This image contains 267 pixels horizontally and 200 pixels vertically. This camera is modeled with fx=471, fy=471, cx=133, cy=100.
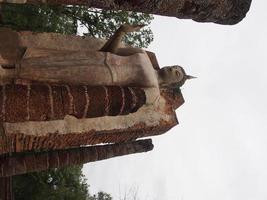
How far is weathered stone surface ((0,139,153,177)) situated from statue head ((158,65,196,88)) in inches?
45.2

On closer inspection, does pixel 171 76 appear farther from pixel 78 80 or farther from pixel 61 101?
pixel 61 101

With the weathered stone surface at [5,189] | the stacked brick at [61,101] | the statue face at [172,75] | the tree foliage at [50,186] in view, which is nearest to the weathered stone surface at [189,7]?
the stacked brick at [61,101]

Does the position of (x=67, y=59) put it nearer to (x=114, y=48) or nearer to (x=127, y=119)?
(x=114, y=48)

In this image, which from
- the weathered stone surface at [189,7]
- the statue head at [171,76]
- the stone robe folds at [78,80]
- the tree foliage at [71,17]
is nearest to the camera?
the weathered stone surface at [189,7]

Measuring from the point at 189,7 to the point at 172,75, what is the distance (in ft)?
5.30

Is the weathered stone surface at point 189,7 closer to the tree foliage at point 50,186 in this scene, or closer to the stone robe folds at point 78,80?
the stone robe folds at point 78,80

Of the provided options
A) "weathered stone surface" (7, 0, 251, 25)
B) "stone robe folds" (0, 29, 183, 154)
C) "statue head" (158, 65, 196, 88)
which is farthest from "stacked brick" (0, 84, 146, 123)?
"statue head" (158, 65, 196, 88)

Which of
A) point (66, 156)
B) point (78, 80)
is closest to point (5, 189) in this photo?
point (66, 156)

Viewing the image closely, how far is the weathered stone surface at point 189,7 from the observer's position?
3.94 m

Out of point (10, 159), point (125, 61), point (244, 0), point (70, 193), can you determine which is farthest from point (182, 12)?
point (70, 193)

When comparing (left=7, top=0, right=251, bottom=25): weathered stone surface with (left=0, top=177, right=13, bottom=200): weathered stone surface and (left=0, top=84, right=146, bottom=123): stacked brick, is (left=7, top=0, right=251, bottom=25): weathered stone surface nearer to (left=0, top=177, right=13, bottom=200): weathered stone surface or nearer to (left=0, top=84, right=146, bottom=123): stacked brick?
(left=0, top=84, right=146, bottom=123): stacked brick

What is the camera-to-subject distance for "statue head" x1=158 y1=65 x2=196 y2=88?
5.79 metres

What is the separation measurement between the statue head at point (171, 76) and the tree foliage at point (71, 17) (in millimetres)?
7998

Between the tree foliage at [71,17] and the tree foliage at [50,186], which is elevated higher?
the tree foliage at [71,17]
